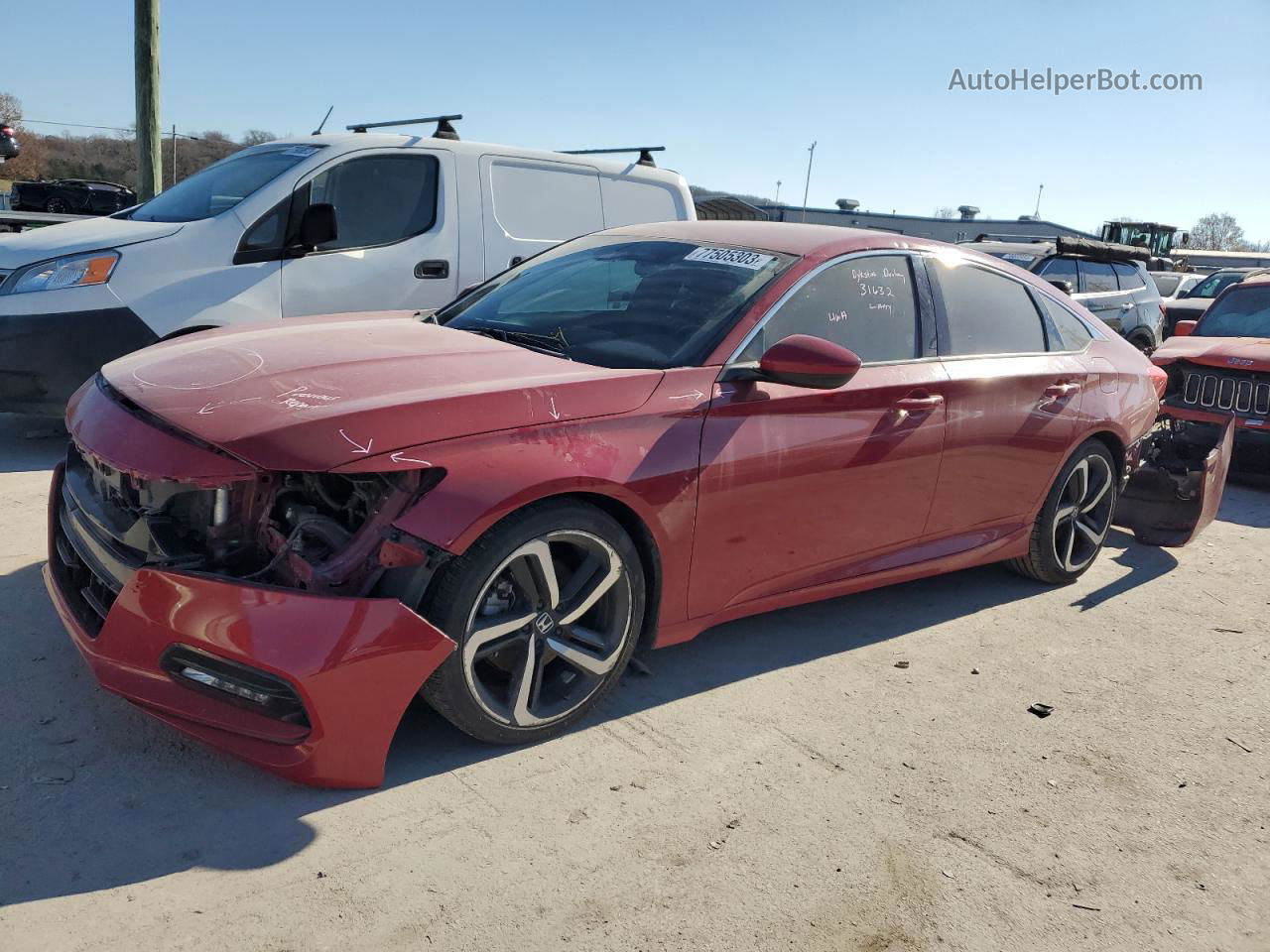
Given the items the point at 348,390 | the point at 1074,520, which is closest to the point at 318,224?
the point at 348,390

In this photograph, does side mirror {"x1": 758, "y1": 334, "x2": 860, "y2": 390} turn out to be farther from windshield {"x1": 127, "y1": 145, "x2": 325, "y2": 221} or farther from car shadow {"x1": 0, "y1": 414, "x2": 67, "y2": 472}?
car shadow {"x1": 0, "y1": 414, "x2": 67, "y2": 472}

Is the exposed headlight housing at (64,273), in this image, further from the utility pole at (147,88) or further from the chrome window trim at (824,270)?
the utility pole at (147,88)

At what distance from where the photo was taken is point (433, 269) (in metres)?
6.98

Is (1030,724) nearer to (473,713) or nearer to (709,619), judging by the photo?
(709,619)

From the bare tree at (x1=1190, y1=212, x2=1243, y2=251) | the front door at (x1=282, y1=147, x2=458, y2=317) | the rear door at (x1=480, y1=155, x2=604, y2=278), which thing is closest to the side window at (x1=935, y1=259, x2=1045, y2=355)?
the rear door at (x1=480, y1=155, x2=604, y2=278)

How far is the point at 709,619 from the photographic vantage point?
11.8ft

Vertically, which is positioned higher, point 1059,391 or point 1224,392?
point 1059,391

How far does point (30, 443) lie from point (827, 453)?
16.7 ft

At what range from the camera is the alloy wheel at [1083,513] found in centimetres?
501

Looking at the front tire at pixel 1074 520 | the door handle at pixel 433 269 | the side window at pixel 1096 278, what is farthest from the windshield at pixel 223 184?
the side window at pixel 1096 278

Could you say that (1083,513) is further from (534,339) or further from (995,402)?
(534,339)

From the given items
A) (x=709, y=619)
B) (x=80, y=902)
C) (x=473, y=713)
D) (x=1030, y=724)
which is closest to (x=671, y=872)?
(x=473, y=713)

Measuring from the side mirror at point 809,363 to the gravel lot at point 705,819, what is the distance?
1.11 m

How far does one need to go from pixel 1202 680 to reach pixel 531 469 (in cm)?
294
